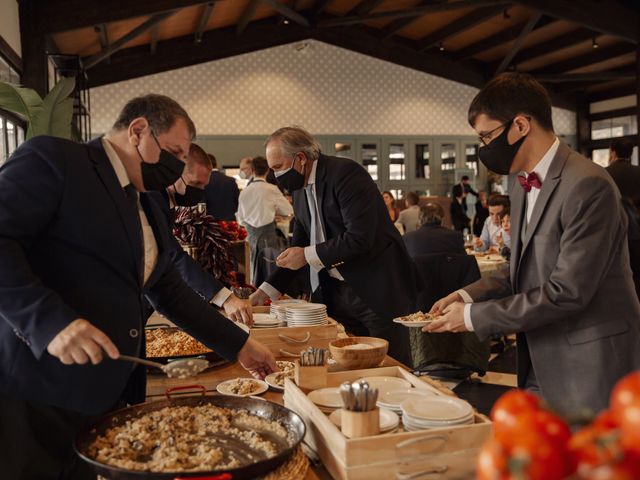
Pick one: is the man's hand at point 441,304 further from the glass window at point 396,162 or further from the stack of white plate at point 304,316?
the glass window at point 396,162

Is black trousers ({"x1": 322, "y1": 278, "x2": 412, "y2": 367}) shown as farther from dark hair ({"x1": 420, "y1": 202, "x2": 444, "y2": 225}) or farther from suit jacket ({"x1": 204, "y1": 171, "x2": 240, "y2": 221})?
suit jacket ({"x1": 204, "y1": 171, "x2": 240, "y2": 221})

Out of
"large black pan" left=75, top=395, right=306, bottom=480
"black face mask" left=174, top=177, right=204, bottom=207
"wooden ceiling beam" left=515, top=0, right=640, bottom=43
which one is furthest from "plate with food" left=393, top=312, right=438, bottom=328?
"wooden ceiling beam" left=515, top=0, right=640, bottom=43

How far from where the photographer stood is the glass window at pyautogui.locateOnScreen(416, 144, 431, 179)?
43.5 feet

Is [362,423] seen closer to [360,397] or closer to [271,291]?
Answer: [360,397]

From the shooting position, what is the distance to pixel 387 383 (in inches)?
70.3

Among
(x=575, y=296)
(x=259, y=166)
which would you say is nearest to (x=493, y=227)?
(x=259, y=166)

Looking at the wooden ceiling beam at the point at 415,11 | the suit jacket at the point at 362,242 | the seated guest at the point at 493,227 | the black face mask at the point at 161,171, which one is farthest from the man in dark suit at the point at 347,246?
the wooden ceiling beam at the point at 415,11

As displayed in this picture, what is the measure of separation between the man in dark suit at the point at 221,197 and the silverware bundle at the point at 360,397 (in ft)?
16.7

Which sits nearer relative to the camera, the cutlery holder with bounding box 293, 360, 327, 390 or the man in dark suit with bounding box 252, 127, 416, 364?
the cutlery holder with bounding box 293, 360, 327, 390

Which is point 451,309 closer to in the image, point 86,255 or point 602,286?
point 602,286

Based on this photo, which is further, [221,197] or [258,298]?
[221,197]

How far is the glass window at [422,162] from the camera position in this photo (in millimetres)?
13258

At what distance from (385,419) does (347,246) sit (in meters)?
1.64

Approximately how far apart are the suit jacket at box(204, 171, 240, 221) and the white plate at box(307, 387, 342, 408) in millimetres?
4715
